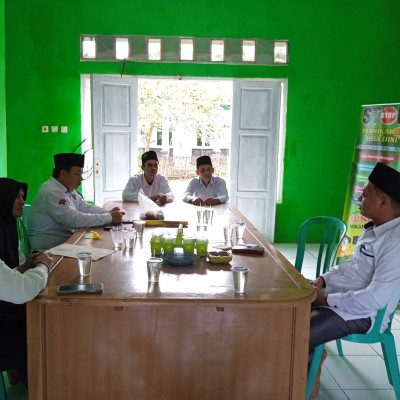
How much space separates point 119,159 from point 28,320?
415 centimetres

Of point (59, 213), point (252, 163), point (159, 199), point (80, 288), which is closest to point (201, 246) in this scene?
point (80, 288)

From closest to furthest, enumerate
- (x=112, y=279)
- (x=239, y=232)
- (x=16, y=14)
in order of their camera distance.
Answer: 1. (x=112, y=279)
2. (x=239, y=232)
3. (x=16, y=14)

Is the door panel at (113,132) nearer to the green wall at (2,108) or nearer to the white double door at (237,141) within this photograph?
the white double door at (237,141)

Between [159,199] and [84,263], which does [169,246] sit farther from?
[159,199]

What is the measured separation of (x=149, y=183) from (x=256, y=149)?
1.82 meters

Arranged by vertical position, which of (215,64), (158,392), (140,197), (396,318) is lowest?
(396,318)

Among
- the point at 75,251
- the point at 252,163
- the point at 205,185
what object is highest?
the point at 252,163

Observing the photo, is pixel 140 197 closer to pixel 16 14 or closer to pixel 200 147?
pixel 16 14

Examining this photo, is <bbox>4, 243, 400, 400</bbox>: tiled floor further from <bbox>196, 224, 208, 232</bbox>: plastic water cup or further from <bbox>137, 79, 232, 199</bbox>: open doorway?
<bbox>137, 79, 232, 199</bbox>: open doorway

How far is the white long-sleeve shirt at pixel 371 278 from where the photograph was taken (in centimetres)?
224

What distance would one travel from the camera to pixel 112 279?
2102mm

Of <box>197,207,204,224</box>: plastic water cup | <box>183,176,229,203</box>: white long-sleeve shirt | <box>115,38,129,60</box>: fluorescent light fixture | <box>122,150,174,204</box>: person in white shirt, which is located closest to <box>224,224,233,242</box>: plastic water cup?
<box>197,207,204,224</box>: plastic water cup

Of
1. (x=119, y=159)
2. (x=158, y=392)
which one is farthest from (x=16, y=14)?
(x=158, y=392)

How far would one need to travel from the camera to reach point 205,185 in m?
4.94
